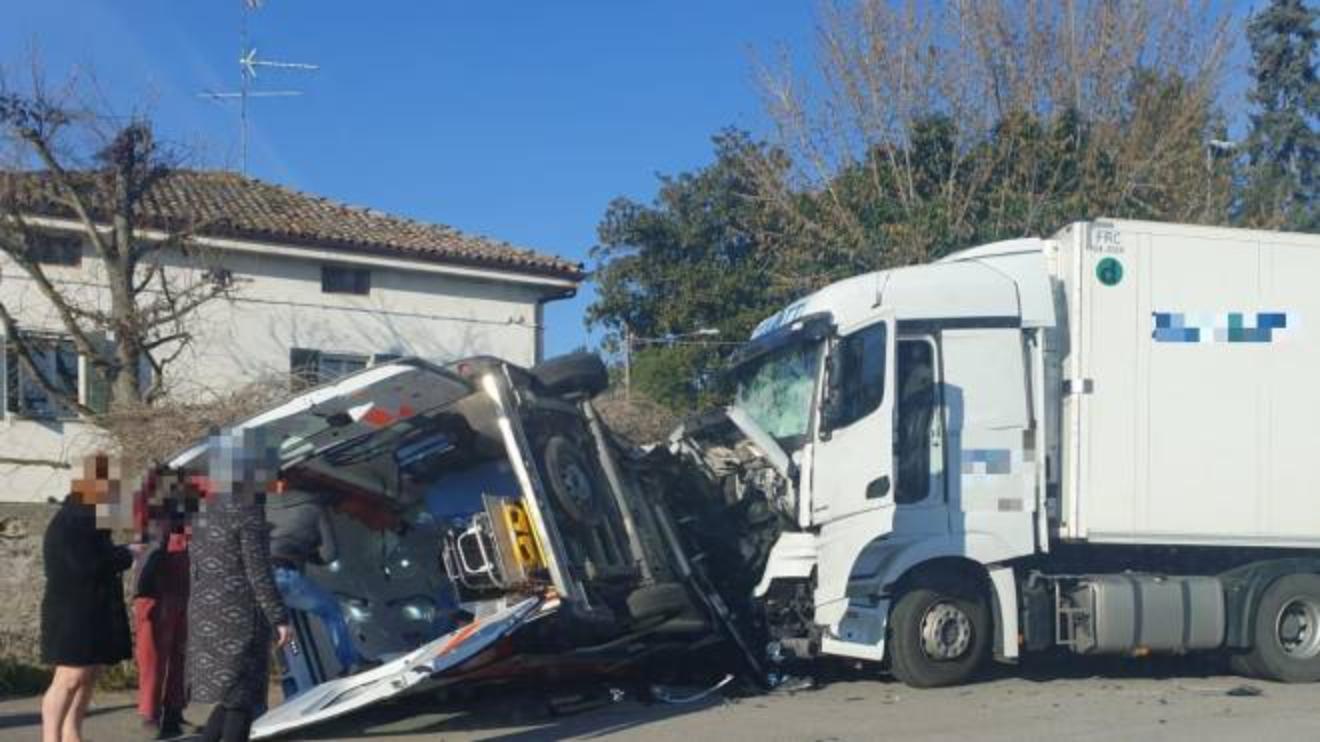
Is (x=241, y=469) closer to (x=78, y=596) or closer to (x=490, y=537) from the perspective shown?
(x=78, y=596)

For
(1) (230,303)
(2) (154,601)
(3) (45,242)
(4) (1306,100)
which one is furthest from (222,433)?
(4) (1306,100)

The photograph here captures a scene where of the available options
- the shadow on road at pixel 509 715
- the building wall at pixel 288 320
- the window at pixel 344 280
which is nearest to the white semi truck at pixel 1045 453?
the shadow on road at pixel 509 715

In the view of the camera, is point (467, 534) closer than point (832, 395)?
Yes

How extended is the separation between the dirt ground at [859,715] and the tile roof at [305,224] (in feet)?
31.8

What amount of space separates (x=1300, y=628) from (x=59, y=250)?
47.8 feet

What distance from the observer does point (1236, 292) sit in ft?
37.0

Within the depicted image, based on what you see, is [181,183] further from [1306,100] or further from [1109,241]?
[1306,100]

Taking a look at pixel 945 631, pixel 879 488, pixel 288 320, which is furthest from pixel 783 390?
pixel 288 320

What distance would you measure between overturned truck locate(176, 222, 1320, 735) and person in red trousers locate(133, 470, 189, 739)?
3.06 ft

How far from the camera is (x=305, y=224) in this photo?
2323 centimetres

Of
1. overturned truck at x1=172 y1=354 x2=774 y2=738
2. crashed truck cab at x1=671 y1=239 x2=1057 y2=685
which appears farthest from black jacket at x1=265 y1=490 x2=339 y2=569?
crashed truck cab at x1=671 y1=239 x2=1057 y2=685

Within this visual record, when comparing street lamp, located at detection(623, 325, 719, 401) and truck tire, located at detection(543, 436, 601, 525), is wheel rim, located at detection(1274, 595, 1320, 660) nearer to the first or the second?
truck tire, located at detection(543, 436, 601, 525)

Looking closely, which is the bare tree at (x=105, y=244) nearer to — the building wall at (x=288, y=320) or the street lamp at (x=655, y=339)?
the building wall at (x=288, y=320)

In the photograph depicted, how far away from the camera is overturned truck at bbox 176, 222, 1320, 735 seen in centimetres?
999
